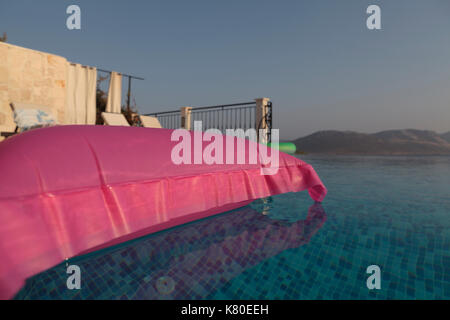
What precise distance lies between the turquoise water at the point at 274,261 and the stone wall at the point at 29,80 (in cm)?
525

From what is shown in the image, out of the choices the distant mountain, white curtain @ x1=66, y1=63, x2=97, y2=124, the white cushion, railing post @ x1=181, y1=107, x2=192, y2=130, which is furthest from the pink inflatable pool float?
the distant mountain

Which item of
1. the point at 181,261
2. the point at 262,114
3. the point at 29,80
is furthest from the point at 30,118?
the point at 262,114

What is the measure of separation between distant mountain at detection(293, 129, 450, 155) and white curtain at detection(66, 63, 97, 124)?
1643cm

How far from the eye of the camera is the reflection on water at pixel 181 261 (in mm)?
852

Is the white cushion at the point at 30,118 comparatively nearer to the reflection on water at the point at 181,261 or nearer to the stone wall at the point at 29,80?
the stone wall at the point at 29,80

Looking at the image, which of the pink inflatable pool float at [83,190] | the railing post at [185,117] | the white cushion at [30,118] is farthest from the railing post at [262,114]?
the pink inflatable pool float at [83,190]

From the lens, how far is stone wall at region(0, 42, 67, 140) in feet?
14.4

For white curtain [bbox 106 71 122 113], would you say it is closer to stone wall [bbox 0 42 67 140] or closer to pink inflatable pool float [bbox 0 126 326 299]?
stone wall [bbox 0 42 67 140]

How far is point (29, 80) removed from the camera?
466 centimetres

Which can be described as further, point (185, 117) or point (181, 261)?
point (185, 117)

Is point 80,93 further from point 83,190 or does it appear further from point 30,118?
point 83,190

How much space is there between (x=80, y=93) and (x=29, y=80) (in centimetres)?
164

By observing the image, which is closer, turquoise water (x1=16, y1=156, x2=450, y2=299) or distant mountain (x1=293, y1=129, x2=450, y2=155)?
turquoise water (x1=16, y1=156, x2=450, y2=299)
